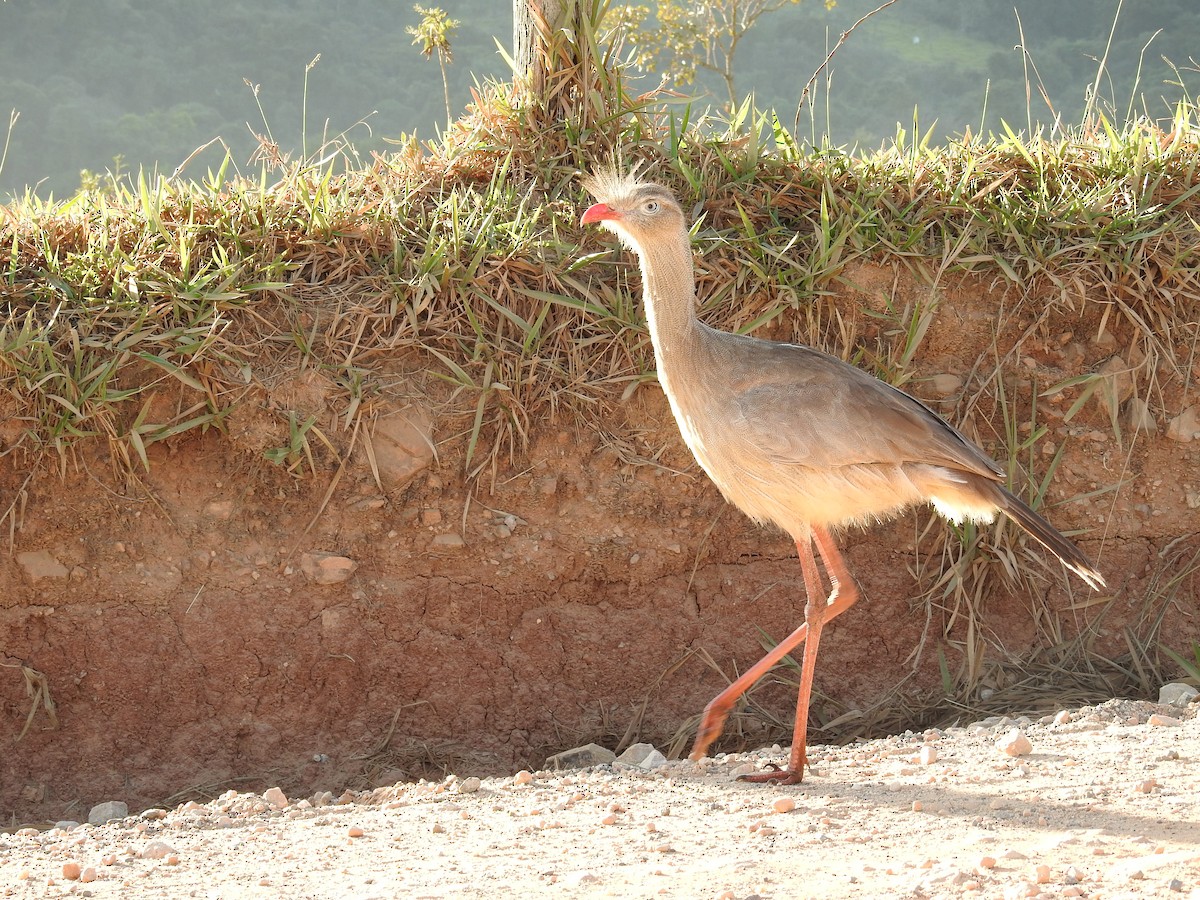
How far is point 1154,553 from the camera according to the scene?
443cm

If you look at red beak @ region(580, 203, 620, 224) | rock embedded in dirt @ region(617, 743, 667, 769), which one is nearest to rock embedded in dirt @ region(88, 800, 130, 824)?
rock embedded in dirt @ region(617, 743, 667, 769)

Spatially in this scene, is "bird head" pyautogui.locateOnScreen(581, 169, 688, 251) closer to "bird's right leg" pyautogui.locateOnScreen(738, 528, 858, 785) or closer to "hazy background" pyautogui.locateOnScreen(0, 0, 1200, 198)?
"bird's right leg" pyautogui.locateOnScreen(738, 528, 858, 785)

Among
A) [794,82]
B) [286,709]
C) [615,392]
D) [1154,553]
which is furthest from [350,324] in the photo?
[794,82]

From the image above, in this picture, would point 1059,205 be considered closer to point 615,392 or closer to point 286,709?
point 615,392

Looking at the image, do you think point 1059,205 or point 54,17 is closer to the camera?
point 1059,205

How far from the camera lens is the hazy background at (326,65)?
19.2 meters

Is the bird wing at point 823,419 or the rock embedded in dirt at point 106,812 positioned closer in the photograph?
the bird wing at point 823,419

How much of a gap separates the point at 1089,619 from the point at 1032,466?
0.62 m

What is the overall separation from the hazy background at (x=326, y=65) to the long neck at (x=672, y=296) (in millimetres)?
15414

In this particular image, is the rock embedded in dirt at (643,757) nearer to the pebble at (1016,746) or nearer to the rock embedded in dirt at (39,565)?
the pebble at (1016,746)

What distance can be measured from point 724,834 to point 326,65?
19.6m

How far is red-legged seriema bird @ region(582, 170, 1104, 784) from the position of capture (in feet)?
10.4

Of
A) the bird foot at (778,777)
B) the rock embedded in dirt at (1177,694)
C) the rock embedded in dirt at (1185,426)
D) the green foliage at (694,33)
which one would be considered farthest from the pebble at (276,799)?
the green foliage at (694,33)

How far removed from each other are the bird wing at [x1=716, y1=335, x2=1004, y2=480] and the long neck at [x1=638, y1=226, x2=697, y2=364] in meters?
0.14
